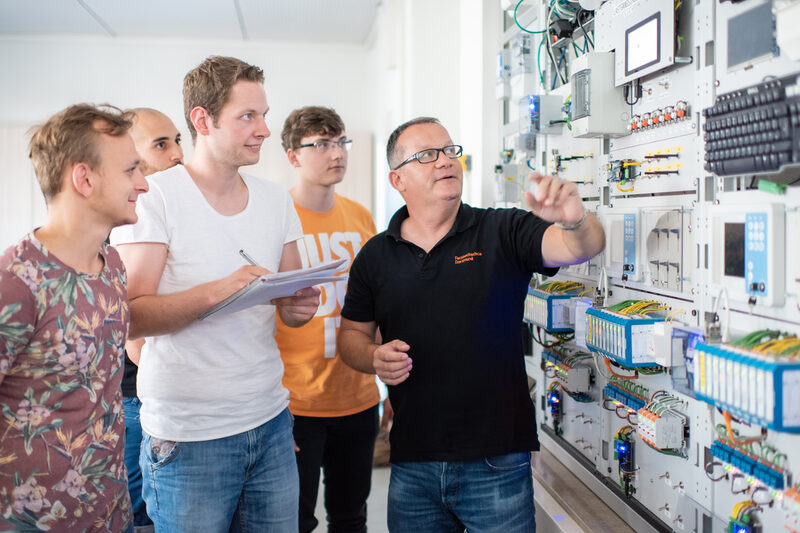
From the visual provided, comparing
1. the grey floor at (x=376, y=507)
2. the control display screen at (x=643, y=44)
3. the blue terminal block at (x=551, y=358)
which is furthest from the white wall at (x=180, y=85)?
the control display screen at (x=643, y=44)

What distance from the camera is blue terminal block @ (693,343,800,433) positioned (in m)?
1.10

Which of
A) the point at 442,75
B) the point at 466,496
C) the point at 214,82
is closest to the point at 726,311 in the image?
the point at 466,496

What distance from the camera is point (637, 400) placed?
1795 mm

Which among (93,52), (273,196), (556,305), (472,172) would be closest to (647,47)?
(556,305)

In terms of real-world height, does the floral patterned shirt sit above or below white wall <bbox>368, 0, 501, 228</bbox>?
below

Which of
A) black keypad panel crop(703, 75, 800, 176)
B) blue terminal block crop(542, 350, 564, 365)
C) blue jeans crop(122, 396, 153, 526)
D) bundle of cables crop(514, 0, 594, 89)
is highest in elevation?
bundle of cables crop(514, 0, 594, 89)

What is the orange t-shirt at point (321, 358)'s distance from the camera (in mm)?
2121

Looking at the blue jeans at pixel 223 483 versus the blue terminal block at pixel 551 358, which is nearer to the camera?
the blue jeans at pixel 223 483

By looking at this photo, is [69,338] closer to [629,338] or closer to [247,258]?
[247,258]

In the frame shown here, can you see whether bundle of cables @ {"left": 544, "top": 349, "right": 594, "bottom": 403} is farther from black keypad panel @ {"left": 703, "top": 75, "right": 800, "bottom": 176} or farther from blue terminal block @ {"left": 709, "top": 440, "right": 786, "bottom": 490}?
black keypad panel @ {"left": 703, "top": 75, "right": 800, "bottom": 176}

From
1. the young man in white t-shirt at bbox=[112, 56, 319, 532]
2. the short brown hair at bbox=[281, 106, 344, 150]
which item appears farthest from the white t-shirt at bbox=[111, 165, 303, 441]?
the short brown hair at bbox=[281, 106, 344, 150]

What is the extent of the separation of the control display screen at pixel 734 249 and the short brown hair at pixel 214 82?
4.02 feet

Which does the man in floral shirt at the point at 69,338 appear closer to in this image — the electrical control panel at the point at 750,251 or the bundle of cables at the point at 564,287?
the electrical control panel at the point at 750,251

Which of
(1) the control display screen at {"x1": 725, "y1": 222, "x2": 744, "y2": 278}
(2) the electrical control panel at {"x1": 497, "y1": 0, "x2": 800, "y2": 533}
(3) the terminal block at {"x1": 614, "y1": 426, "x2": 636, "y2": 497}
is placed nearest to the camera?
(2) the electrical control panel at {"x1": 497, "y1": 0, "x2": 800, "y2": 533}
